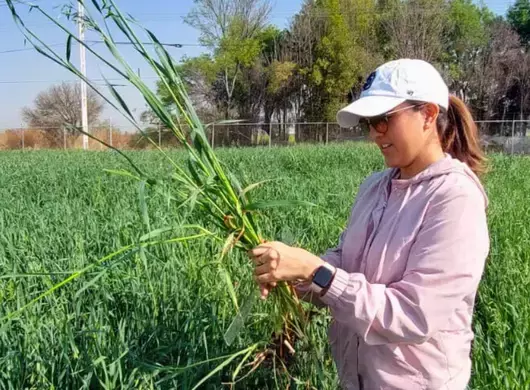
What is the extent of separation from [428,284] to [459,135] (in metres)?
0.43

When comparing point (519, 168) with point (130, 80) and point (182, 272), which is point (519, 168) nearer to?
point (182, 272)

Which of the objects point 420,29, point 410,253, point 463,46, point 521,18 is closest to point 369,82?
point 410,253

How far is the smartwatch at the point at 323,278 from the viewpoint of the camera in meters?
1.33

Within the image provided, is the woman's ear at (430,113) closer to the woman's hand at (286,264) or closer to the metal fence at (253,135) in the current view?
the woman's hand at (286,264)

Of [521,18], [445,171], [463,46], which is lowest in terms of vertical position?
[445,171]

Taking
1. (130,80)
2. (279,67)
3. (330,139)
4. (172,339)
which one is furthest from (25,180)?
(279,67)

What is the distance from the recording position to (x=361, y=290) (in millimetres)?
1298

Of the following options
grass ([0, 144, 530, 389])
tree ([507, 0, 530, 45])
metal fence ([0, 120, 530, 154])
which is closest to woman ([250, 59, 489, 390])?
grass ([0, 144, 530, 389])

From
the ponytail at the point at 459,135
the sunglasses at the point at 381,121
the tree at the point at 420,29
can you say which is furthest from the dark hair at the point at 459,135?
the tree at the point at 420,29

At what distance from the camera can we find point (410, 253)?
1335 millimetres

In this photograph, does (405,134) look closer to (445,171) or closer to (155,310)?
(445,171)

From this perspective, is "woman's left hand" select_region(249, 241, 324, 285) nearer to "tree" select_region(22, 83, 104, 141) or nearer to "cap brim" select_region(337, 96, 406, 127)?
"cap brim" select_region(337, 96, 406, 127)

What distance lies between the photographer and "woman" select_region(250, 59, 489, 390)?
129cm

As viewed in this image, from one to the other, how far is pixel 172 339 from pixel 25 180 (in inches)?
218
